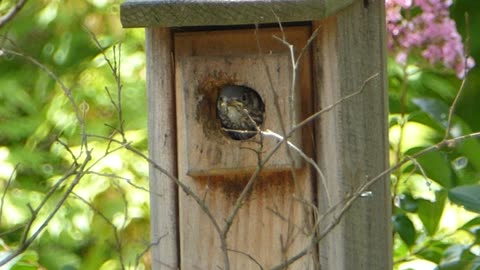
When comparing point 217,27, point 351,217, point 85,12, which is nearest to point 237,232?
point 351,217

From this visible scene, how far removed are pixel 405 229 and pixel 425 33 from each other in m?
0.44

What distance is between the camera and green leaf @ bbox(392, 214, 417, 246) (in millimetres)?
2117

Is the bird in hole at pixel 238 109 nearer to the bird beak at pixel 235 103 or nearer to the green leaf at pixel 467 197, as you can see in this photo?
the bird beak at pixel 235 103

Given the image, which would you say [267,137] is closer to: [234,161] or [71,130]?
[234,161]

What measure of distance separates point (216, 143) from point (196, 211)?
0.41ft

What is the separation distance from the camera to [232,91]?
1.82 meters

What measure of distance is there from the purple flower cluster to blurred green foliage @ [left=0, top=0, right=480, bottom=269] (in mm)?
106

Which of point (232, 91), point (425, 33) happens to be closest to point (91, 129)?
point (425, 33)

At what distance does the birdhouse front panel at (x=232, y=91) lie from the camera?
1.79 metres

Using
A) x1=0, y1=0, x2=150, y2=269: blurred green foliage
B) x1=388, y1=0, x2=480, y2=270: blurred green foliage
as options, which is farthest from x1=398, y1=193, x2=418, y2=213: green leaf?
x1=0, y1=0, x2=150, y2=269: blurred green foliage

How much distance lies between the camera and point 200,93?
5.95ft

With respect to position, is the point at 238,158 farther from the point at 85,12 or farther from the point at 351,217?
the point at 85,12

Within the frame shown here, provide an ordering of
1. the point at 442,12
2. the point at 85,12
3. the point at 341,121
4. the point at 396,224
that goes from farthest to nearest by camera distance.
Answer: the point at 85,12 → the point at 442,12 → the point at 396,224 → the point at 341,121

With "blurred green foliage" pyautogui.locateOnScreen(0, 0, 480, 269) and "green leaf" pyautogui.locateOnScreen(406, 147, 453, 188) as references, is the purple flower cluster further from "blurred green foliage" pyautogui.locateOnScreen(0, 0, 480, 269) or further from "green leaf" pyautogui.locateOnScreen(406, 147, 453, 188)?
"green leaf" pyautogui.locateOnScreen(406, 147, 453, 188)
